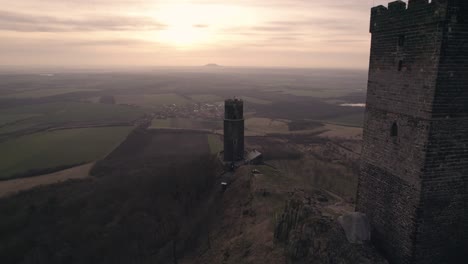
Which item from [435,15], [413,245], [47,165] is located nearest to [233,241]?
[413,245]

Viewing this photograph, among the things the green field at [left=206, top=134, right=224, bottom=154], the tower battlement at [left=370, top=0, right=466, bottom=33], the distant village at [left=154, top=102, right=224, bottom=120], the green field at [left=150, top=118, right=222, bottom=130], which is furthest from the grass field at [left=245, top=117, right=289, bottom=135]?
the tower battlement at [left=370, top=0, right=466, bottom=33]

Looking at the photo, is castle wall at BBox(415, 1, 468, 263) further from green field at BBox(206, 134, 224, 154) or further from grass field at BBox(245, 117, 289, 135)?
grass field at BBox(245, 117, 289, 135)

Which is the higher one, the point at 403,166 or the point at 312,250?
the point at 403,166

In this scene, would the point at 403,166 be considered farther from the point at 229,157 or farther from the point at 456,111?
the point at 229,157

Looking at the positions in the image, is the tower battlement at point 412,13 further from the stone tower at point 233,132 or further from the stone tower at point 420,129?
the stone tower at point 233,132

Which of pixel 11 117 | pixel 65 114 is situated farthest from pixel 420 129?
pixel 11 117

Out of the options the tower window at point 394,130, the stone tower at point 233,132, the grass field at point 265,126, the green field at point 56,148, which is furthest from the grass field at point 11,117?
the tower window at point 394,130
